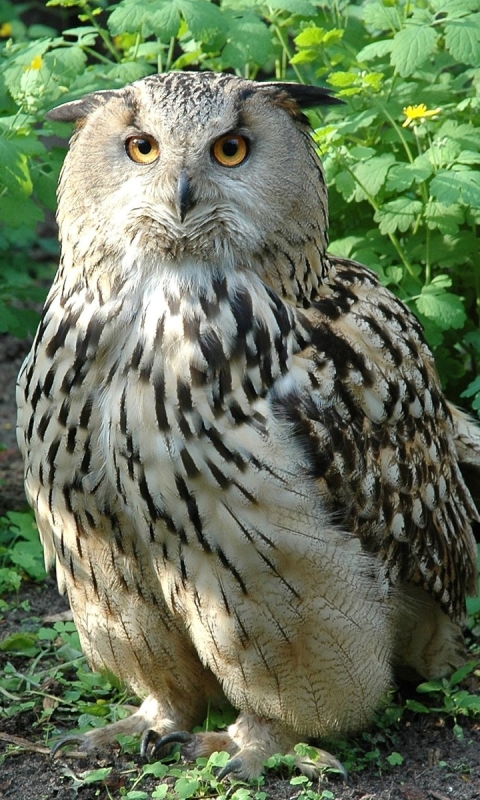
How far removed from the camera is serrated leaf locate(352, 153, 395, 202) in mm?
3484

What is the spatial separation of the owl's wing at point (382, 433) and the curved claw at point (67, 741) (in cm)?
95

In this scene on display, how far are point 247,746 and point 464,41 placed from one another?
81.1 inches

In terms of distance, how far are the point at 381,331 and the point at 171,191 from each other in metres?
0.70

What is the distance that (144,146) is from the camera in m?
2.56

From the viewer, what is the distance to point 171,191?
2510 mm

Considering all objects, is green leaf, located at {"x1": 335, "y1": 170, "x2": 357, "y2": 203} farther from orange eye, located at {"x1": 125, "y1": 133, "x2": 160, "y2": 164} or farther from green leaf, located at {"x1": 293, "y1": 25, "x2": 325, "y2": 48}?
orange eye, located at {"x1": 125, "y1": 133, "x2": 160, "y2": 164}

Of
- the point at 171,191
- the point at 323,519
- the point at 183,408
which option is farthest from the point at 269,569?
the point at 171,191

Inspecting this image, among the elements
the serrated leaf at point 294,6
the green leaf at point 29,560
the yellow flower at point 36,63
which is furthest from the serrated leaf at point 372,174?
the green leaf at point 29,560

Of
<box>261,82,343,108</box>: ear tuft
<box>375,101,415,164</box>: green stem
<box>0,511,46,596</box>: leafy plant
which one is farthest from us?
<box>0,511,46,596</box>: leafy plant

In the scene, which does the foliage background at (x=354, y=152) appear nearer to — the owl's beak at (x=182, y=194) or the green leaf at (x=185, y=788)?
the green leaf at (x=185, y=788)

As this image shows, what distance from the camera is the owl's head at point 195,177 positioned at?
252 cm

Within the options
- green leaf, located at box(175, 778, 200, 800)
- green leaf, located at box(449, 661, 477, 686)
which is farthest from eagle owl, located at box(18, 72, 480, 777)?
green leaf, located at box(449, 661, 477, 686)

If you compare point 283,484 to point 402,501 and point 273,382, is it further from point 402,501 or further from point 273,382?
point 402,501

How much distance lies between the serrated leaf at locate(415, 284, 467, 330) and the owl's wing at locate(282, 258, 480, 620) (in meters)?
0.34
